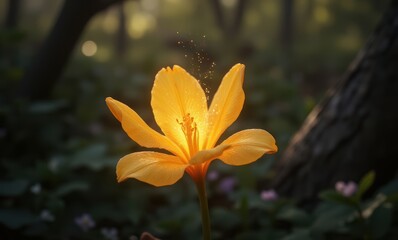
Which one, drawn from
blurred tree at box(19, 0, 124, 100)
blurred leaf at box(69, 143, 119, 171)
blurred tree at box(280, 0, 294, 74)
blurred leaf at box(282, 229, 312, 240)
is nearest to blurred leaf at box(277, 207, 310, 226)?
blurred leaf at box(282, 229, 312, 240)

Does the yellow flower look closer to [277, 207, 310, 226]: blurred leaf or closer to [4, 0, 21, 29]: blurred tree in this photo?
[277, 207, 310, 226]: blurred leaf

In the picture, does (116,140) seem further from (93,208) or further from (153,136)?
(153,136)

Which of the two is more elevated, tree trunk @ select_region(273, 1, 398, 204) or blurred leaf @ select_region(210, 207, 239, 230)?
tree trunk @ select_region(273, 1, 398, 204)

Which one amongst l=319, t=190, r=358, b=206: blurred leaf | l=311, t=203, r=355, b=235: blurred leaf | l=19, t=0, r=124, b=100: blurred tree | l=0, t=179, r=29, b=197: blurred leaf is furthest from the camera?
l=19, t=0, r=124, b=100: blurred tree

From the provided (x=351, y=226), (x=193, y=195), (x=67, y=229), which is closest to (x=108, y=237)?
(x=67, y=229)

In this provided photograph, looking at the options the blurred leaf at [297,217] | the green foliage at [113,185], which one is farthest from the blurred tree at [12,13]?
the blurred leaf at [297,217]
